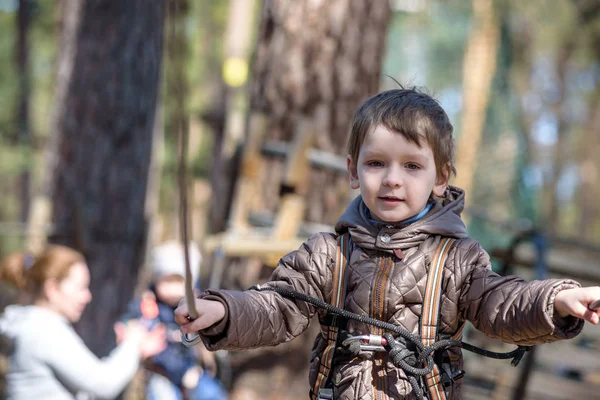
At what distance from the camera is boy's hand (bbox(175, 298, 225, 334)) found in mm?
1558

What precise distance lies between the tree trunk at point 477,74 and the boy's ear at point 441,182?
31.1 feet

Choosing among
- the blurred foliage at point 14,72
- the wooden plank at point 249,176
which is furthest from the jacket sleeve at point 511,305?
the blurred foliage at point 14,72

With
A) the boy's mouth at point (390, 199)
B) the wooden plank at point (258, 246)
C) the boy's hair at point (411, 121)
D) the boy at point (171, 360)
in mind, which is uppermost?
the boy's hair at point (411, 121)

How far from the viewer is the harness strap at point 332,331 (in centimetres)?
187

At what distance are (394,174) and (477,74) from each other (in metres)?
11.6

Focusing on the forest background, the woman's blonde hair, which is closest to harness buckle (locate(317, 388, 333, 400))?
the forest background

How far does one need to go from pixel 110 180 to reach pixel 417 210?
480cm

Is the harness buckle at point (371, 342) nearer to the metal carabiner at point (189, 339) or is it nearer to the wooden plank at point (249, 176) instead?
the metal carabiner at point (189, 339)

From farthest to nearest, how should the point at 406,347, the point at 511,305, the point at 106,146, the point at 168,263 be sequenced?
the point at 106,146 → the point at 168,263 → the point at 406,347 → the point at 511,305

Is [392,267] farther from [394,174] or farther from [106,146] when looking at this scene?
[106,146]

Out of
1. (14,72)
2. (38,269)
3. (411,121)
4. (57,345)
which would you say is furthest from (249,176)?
(14,72)

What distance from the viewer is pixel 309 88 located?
4832 mm

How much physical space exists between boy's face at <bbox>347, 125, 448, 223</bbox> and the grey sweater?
2574 millimetres

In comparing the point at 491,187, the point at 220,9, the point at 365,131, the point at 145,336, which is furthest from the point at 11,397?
the point at 220,9
